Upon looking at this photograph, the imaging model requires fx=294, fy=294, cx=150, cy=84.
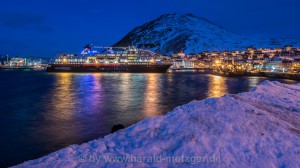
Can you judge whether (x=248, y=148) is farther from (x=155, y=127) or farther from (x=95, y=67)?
(x=95, y=67)

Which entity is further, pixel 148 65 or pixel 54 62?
pixel 54 62

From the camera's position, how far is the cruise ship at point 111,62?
120 m

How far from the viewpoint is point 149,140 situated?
7.47m

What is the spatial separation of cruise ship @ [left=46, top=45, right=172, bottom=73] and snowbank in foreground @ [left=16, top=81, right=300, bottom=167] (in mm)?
109914

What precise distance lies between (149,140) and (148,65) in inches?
4415

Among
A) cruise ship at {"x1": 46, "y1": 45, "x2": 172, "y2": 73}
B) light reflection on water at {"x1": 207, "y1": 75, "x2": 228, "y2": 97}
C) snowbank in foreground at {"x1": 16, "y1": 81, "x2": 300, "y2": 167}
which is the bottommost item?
light reflection on water at {"x1": 207, "y1": 75, "x2": 228, "y2": 97}

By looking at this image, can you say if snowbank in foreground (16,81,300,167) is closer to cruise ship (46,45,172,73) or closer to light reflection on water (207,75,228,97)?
light reflection on water (207,75,228,97)

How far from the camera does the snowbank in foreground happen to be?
251 inches

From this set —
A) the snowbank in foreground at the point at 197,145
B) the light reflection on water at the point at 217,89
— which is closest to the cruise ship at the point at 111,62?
the light reflection on water at the point at 217,89

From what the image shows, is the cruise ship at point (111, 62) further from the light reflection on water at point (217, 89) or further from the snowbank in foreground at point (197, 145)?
the snowbank in foreground at point (197, 145)

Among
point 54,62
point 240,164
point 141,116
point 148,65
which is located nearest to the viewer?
point 240,164

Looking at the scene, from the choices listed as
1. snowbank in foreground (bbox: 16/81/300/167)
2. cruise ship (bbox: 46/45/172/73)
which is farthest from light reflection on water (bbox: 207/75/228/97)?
cruise ship (bbox: 46/45/172/73)

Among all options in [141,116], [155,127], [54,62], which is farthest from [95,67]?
[155,127]

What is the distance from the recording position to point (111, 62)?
128 meters
